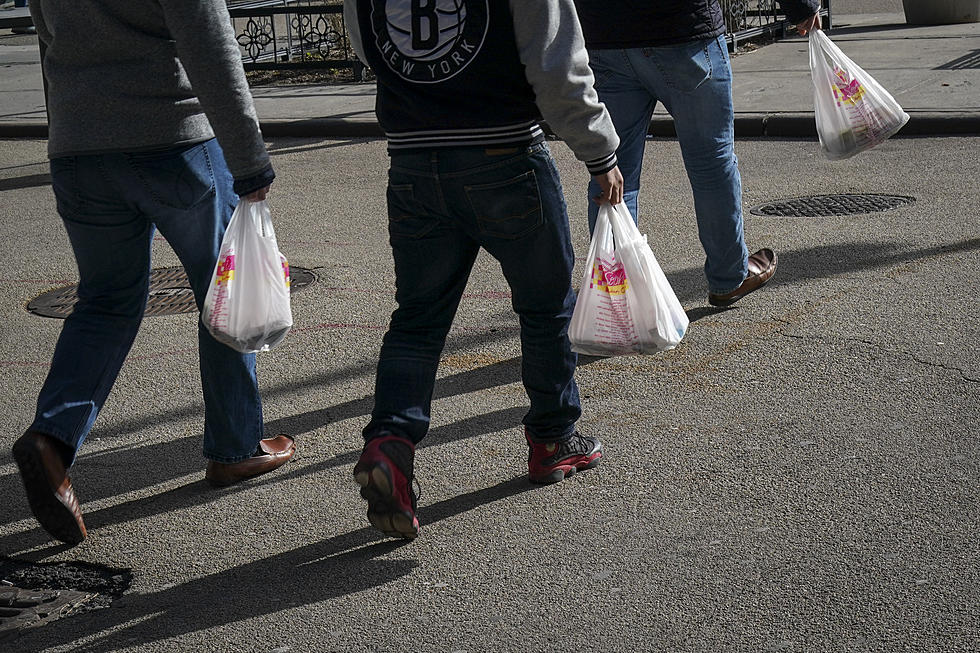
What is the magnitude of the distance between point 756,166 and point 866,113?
3.22 m

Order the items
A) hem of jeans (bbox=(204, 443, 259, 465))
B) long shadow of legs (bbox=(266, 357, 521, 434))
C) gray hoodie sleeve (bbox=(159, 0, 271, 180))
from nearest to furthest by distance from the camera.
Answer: gray hoodie sleeve (bbox=(159, 0, 271, 180)), hem of jeans (bbox=(204, 443, 259, 465)), long shadow of legs (bbox=(266, 357, 521, 434))

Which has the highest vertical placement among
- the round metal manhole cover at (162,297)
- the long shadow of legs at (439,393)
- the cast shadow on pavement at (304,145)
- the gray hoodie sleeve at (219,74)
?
the gray hoodie sleeve at (219,74)

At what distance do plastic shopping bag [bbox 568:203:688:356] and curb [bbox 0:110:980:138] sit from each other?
20.5ft

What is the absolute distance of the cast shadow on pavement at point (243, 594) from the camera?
3.35m

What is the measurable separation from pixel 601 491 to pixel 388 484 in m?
0.76

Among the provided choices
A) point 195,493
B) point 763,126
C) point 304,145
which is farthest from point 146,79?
point 304,145

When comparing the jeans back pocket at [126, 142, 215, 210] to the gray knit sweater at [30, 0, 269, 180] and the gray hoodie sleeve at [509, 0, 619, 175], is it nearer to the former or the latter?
the gray knit sweater at [30, 0, 269, 180]

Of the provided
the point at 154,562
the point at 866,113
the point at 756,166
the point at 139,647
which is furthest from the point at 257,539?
the point at 756,166

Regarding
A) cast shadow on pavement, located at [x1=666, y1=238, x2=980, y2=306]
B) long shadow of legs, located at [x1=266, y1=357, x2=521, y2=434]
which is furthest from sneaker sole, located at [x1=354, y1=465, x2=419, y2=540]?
cast shadow on pavement, located at [x1=666, y1=238, x2=980, y2=306]

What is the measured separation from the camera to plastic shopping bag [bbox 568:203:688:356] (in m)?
3.88

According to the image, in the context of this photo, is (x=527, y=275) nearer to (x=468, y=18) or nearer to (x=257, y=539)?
(x=468, y=18)

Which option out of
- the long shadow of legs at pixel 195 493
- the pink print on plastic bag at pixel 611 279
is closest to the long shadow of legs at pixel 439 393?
the long shadow of legs at pixel 195 493

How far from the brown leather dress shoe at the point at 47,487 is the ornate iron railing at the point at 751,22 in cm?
1191

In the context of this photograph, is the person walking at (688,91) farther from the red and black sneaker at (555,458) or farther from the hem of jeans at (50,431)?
the hem of jeans at (50,431)
